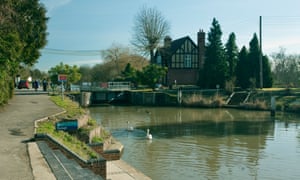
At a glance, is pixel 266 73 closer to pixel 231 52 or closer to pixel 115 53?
pixel 231 52

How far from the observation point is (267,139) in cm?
1859

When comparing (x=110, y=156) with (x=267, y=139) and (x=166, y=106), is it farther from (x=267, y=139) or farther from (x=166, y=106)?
(x=166, y=106)

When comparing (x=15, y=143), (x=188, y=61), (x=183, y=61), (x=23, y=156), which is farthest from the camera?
(x=188, y=61)

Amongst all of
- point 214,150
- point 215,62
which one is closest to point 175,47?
point 215,62

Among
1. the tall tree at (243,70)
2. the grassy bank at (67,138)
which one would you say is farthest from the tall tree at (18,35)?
the tall tree at (243,70)

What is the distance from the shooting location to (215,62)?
46.0 metres

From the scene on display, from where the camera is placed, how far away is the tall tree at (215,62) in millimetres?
45656

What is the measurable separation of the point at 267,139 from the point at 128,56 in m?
55.3

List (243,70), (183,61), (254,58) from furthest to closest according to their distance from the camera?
(183,61)
(243,70)
(254,58)

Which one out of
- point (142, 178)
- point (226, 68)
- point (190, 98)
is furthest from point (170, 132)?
point (226, 68)

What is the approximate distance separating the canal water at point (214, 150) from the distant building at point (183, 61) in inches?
1209

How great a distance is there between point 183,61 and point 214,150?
41.0 meters

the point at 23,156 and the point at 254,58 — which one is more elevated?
the point at 254,58

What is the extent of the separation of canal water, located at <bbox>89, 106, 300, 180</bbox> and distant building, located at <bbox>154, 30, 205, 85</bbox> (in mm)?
30712
